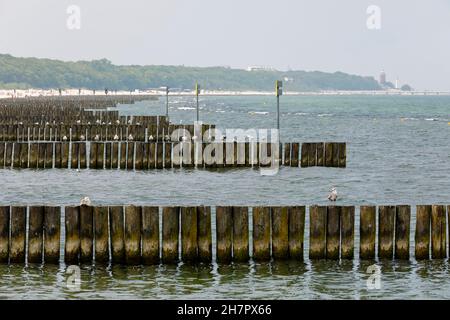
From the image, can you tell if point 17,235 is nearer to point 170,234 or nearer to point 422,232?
point 170,234

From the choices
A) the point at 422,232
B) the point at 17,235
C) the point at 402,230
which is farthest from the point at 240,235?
the point at 17,235

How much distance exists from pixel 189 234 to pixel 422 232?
216 inches

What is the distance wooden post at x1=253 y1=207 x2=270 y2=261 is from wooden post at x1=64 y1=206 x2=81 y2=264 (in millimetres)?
4075

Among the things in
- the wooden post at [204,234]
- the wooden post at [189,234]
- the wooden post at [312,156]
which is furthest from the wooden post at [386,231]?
the wooden post at [312,156]

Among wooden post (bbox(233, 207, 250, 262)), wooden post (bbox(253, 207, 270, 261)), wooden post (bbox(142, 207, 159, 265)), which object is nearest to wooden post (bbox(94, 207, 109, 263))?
wooden post (bbox(142, 207, 159, 265))

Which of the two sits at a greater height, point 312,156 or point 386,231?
point 312,156

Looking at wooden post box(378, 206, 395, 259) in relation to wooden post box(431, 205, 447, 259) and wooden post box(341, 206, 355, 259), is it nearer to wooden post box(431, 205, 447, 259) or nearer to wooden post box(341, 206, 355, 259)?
wooden post box(341, 206, 355, 259)

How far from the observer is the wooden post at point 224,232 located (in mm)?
21375

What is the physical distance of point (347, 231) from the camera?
2184cm

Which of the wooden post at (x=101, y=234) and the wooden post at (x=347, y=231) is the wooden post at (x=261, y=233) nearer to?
the wooden post at (x=347, y=231)

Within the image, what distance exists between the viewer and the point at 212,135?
200ft

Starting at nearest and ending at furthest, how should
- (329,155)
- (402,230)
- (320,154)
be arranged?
(402,230) < (320,154) < (329,155)
